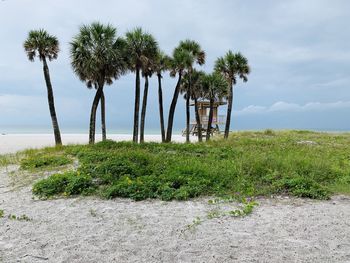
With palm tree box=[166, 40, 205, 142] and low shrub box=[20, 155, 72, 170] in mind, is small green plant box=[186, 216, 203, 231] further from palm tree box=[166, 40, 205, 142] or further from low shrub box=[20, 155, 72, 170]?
palm tree box=[166, 40, 205, 142]

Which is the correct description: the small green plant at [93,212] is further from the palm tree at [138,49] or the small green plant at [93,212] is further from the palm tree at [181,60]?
the palm tree at [181,60]

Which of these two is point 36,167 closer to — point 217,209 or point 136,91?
point 217,209

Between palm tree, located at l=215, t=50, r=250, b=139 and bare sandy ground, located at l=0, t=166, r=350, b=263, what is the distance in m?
22.9

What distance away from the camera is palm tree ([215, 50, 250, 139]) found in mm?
28938

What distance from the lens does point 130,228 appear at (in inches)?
211

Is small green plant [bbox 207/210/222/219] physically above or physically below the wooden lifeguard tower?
below

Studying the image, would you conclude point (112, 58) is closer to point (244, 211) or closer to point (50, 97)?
point (50, 97)

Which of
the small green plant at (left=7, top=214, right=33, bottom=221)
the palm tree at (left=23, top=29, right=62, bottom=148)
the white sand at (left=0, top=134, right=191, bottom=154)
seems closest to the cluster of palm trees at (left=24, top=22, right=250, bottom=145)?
the palm tree at (left=23, top=29, right=62, bottom=148)

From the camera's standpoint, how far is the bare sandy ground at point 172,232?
4324 mm

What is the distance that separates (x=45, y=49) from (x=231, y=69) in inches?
671

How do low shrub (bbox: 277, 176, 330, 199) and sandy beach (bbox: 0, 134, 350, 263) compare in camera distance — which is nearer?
sandy beach (bbox: 0, 134, 350, 263)

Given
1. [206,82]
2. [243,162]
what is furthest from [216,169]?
[206,82]

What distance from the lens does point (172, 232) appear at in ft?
16.8

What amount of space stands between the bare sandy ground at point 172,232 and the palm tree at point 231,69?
22866 millimetres
